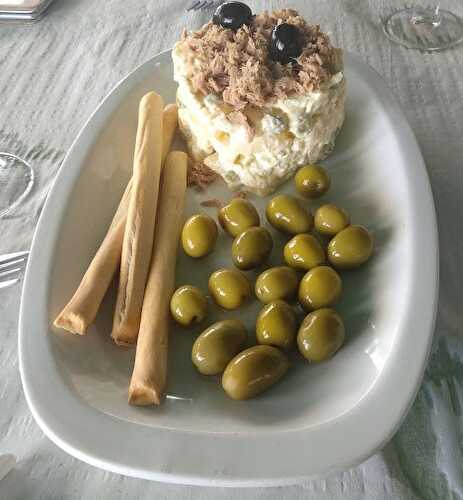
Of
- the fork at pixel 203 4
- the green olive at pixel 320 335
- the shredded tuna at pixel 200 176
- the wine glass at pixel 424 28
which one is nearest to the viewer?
the green olive at pixel 320 335

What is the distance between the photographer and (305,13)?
144 cm

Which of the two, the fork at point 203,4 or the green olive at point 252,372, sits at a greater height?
the fork at point 203,4

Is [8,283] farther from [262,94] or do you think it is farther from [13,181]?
[262,94]

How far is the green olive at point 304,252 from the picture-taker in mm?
810

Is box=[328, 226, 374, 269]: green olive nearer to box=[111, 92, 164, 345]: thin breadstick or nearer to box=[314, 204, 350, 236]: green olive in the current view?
box=[314, 204, 350, 236]: green olive

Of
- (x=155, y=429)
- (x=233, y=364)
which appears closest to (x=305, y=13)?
(x=233, y=364)

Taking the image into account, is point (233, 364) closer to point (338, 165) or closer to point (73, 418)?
point (73, 418)

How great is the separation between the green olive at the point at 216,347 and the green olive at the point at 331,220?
9.0 inches

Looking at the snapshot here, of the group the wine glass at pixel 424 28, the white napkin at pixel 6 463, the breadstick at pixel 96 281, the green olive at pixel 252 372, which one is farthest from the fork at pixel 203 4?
the white napkin at pixel 6 463

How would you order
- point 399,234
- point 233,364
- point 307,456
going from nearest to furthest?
point 307,456, point 233,364, point 399,234

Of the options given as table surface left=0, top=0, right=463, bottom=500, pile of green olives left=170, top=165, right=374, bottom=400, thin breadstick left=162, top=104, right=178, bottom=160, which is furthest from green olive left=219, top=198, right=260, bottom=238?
table surface left=0, top=0, right=463, bottom=500

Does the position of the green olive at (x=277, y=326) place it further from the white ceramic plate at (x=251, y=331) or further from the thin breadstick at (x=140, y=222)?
the thin breadstick at (x=140, y=222)

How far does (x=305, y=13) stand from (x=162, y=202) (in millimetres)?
808

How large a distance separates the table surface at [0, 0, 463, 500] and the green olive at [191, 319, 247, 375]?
0.50 feet
